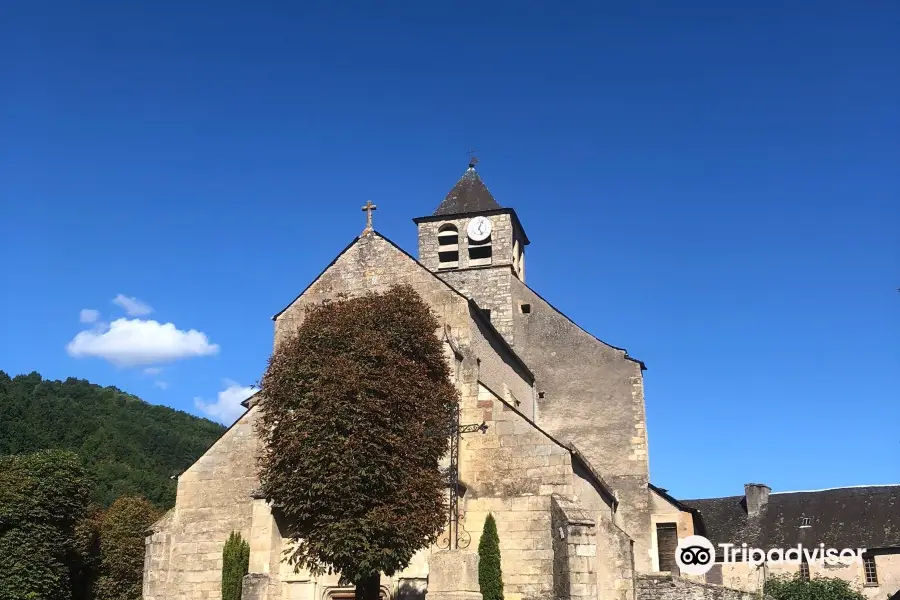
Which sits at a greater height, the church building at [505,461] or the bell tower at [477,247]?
the bell tower at [477,247]

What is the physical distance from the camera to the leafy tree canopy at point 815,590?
3111 centimetres

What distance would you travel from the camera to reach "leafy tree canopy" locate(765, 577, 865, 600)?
102 feet

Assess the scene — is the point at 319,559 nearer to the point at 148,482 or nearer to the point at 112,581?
the point at 112,581

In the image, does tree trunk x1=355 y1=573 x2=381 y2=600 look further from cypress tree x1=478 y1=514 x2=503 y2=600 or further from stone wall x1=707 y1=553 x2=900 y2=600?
stone wall x1=707 y1=553 x2=900 y2=600

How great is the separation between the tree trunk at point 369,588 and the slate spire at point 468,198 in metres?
15.8

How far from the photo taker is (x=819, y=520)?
37781 millimetres

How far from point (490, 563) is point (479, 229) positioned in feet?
45.1

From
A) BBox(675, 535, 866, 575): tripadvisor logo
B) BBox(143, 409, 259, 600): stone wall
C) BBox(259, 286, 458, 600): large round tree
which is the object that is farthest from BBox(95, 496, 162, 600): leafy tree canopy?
BBox(675, 535, 866, 575): tripadvisor logo

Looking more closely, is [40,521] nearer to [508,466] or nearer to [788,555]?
[508,466]

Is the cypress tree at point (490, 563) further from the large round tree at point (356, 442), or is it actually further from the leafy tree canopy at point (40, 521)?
the leafy tree canopy at point (40, 521)

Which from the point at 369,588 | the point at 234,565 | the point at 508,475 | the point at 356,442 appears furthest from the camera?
the point at 234,565

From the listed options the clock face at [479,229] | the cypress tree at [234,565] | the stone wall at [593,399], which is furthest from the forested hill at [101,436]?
the stone wall at [593,399]

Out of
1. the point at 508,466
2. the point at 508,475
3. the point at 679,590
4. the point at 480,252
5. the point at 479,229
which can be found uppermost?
the point at 479,229

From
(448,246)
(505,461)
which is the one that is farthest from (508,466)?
(448,246)
